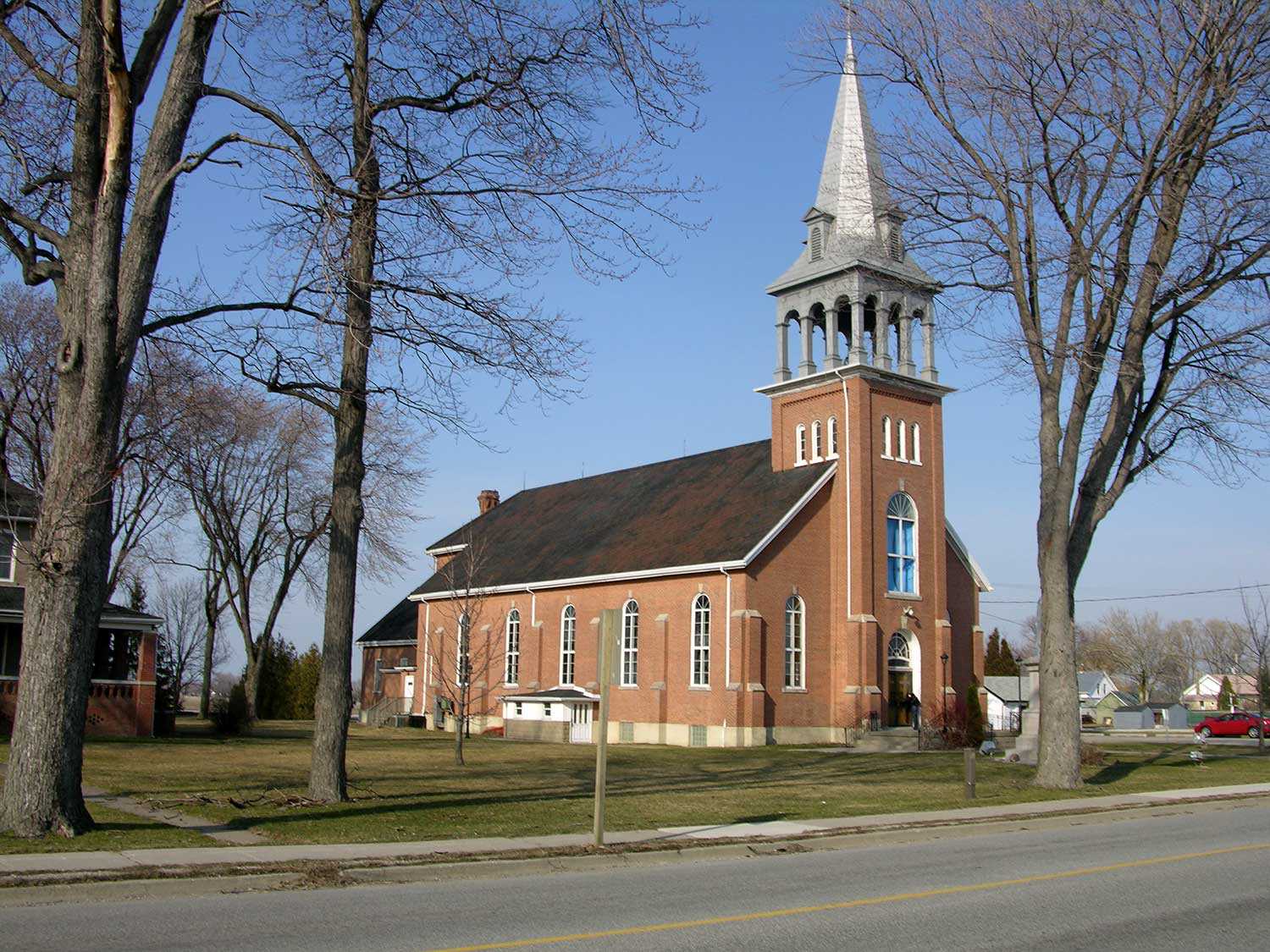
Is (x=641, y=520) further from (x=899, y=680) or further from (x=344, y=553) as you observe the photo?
(x=344, y=553)

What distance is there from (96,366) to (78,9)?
5038mm

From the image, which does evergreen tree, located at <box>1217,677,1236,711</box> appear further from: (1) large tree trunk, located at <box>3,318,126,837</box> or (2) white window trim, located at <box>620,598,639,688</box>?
(1) large tree trunk, located at <box>3,318,126,837</box>

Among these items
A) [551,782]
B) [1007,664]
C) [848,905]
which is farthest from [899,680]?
[1007,664]

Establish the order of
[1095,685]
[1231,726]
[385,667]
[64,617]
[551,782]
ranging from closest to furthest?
[64,617] → [551,782] → [1231,726] → [385,667] → [1095,685]

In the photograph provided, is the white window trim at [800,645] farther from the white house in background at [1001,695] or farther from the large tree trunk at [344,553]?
the white house in background at [1001,695]

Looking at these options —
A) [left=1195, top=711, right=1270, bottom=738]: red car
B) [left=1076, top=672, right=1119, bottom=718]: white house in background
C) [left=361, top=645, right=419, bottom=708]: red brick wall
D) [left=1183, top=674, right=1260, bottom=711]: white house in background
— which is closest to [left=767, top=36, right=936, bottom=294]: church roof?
[left=361, top=645, right=419, bottom=708]: red brick wall

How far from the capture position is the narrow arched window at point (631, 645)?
41.2 meters

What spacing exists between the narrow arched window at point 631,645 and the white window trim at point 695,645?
2.86 metres

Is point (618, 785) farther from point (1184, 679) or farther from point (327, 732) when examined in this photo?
point (1184, 679)

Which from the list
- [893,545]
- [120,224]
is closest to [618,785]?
[120,224]

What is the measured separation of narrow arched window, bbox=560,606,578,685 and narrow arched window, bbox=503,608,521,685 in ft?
10.1

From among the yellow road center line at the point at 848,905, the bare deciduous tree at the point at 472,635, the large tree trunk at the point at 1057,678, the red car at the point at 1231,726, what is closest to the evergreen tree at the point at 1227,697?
the red car at the point at 1231,726

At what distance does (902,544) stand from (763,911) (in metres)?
32.0

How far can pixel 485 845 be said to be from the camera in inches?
494
